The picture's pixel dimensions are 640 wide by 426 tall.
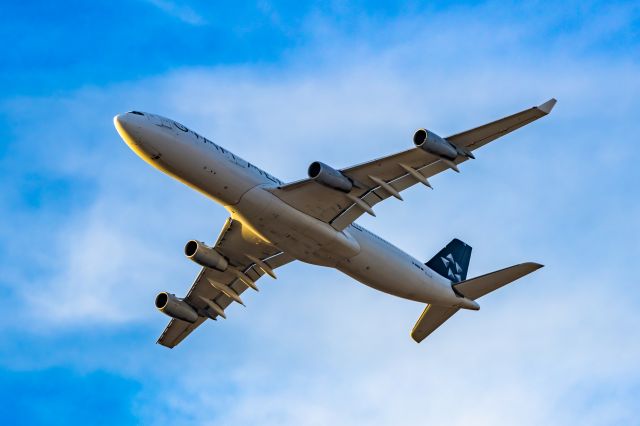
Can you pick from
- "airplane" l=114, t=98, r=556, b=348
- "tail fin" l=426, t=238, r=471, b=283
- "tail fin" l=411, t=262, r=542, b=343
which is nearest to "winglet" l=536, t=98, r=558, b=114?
"airplane" l=114, t=98, r=556, b=348

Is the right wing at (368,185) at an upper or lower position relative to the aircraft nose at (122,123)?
A: lower

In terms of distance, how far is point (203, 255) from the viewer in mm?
50469

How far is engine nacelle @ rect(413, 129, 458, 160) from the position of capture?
42.2 metres

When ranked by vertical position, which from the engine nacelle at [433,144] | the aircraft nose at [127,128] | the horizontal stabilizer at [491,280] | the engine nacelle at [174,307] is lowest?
the horizontal stabilizer at [491,280]

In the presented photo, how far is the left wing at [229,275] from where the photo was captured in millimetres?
50438

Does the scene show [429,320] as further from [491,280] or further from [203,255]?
[203,255]

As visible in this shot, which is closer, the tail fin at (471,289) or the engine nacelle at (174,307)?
the tail fin at (471,289)

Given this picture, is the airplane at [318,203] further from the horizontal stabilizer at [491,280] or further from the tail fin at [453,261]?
the tail fin at [453,261]

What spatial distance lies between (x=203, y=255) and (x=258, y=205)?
7.10 meters

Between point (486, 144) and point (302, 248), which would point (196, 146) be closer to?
point (302, 248)

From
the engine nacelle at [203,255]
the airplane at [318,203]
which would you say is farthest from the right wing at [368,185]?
the engine nacelle at [203,255]

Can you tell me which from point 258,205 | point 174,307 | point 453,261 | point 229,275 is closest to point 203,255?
point 229,275

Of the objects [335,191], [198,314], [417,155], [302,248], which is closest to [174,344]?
[198,314]

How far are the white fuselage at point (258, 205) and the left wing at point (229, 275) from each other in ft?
11.6
